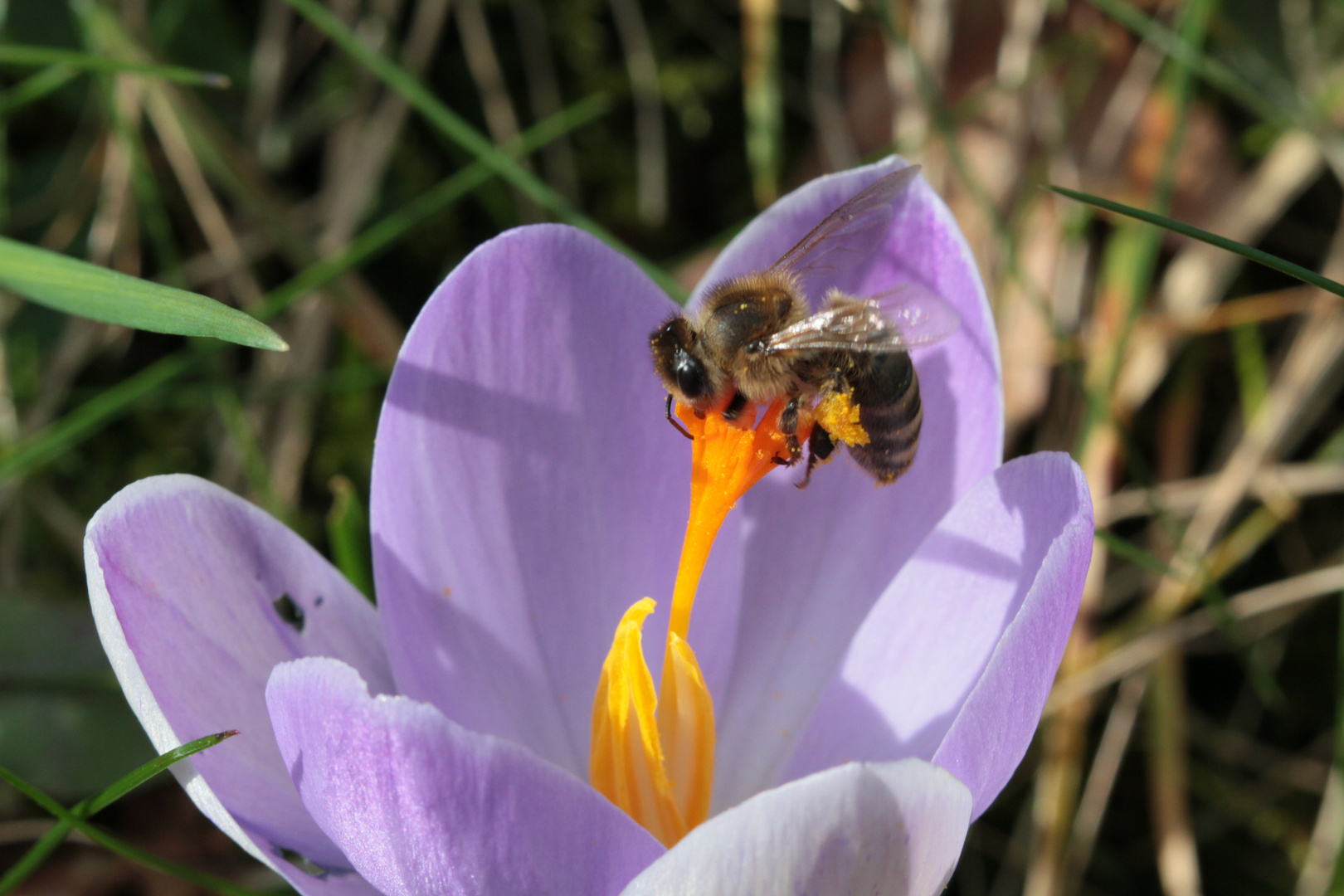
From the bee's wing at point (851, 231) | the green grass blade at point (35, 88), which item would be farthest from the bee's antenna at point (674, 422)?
the green grass blade at point (35, 88)

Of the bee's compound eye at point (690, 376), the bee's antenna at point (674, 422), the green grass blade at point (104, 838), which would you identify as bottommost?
the green grass blade at point (104, 838)

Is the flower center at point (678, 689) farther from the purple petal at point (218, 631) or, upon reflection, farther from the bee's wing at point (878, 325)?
the purple petal at point (218, 631)

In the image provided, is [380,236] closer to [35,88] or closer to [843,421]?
[35,88]

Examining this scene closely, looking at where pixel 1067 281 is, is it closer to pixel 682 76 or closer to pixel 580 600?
pixel 682 76

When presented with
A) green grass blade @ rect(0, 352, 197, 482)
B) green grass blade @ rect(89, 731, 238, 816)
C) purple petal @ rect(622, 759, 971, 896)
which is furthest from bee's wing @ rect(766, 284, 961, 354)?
→ green grass blade @ rect(0, 352, 197, 482)

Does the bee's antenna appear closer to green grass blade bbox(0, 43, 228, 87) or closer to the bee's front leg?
the bee's front leg

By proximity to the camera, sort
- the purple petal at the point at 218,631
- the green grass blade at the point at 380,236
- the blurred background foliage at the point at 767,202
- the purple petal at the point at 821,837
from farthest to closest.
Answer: the blurred background foliage at the point at 767,202 → the green grass blade at the point at 380,236 → the purple petal at the point at 218,631 → the purple petal at the point at 821,837

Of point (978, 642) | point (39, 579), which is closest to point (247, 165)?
point (39, 579)
